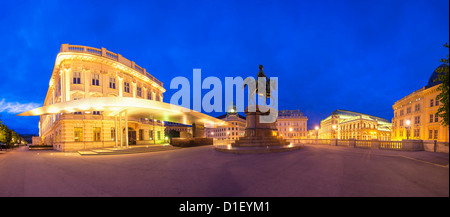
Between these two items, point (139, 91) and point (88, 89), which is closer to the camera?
point (88, 89)

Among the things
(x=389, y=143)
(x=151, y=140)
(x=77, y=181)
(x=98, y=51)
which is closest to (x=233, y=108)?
(x=151, y=140)

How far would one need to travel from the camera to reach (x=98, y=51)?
80.4ft

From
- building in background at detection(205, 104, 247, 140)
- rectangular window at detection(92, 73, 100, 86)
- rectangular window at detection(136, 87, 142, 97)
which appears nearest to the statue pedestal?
rectangular window at detection(92, 73, 100, 86)

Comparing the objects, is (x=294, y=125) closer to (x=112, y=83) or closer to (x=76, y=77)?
(x=112, y=83)

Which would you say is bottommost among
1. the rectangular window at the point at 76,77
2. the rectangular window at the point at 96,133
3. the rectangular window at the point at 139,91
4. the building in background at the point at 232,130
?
the building in background at the point at 232,130

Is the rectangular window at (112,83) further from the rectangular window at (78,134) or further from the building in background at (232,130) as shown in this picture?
the building in background at (232,130)

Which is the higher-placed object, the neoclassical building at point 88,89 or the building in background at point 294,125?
the neoclassical building at point 88,89

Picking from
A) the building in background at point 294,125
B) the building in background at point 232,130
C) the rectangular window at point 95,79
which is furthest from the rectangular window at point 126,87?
the building in background at point 294,125

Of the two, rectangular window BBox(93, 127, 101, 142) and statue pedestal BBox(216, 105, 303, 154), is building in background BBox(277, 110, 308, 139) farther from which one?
rectangular window BBox(93, 127, 101, 142)

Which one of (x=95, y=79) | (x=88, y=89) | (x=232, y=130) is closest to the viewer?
(x=88, y=89)

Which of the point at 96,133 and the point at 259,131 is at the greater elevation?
the point at 259,131

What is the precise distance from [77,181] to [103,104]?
35.2 ft

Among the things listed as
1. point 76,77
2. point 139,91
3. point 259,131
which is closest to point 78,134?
point 76,77

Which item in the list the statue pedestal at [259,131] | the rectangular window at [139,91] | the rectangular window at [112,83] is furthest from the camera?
the rectangular window at [139,91]
